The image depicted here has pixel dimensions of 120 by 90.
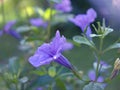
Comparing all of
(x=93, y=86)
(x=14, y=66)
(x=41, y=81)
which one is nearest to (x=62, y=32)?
(x=14, y=66)

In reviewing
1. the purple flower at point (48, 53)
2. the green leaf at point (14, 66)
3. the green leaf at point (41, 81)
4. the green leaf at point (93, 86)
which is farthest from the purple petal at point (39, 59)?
the green leaf at point (14, 66)

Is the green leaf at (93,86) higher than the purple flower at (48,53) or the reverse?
the reverse

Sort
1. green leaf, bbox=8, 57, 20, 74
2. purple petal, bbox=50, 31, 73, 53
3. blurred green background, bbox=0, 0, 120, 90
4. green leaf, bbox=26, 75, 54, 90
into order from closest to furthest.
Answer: purple petal, bbox=50, 31, 73, 53 → green leaf, bbox=26, 75, 54, 90 → green leaf, bbox=8, 57, 20, 74 → blurred green background, bbox=0, 0, 120, 90

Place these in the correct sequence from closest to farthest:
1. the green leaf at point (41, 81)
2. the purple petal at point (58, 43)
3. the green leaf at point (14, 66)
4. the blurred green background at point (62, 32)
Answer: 1. the purple petal at point (58, 43)
2. the green leaf at point (41, 81)
3. the green leaf at point (14, 66)
4. the blurred green background at point (62, 32)

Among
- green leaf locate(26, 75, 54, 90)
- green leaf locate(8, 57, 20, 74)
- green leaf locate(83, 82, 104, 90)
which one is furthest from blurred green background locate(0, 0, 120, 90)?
green leaf locate(83, 82, 104, 90)

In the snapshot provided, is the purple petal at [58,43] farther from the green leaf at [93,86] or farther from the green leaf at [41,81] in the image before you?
the green leaf at [41,81]

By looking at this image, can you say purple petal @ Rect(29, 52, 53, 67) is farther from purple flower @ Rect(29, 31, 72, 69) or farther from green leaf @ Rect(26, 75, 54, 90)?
green leaf @ Rect(26, 75, 54, 90)

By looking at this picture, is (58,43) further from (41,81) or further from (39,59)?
(41,81)

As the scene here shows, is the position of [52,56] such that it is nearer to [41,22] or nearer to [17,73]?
[17,73]

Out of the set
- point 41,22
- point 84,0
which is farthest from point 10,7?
point 41,22

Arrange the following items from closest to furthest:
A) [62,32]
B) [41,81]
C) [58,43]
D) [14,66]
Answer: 1. [58,43]
2. [41,81]
3. [14,66]
4. [62,32]

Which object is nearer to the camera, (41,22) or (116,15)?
(116,15)
